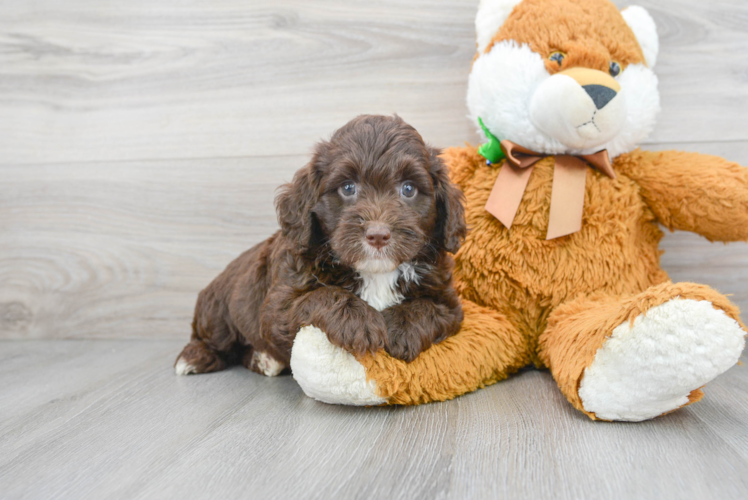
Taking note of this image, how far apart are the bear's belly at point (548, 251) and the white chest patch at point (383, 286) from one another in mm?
354

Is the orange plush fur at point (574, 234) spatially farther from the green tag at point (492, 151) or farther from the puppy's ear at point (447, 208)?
the puppy's ear at point (447, 208)

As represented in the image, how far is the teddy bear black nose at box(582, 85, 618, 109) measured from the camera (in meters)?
1.60

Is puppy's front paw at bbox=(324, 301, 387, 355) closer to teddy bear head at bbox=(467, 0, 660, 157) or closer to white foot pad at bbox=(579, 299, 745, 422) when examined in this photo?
white foot pad at bbox=(579, 299, 745, 422)

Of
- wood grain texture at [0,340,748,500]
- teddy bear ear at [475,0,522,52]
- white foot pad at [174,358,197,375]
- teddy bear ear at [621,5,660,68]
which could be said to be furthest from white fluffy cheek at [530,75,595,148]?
white foot pad at [174,358,197,375]

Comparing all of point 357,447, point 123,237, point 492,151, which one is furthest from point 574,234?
point 123,237

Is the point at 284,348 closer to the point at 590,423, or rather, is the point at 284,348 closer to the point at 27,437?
the point at 27,437

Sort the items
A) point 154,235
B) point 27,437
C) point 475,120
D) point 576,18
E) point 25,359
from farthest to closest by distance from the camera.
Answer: point 154,235 → point 25,359 → point 475,120 → point 576,18 → point 27,437

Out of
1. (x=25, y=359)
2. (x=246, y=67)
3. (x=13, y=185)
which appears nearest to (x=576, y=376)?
(x=246, y=67)

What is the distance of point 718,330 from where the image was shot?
1174 mm

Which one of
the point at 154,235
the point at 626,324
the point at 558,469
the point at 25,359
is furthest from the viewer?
the point at 154,235

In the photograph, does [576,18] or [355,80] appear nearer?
[576,18]

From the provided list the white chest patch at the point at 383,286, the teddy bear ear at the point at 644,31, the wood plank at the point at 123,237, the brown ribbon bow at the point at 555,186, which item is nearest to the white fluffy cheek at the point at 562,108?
the brown ribbon bow at the point at 555,186

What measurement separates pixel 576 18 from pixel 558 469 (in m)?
1.35

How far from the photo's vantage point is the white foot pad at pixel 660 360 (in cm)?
118
